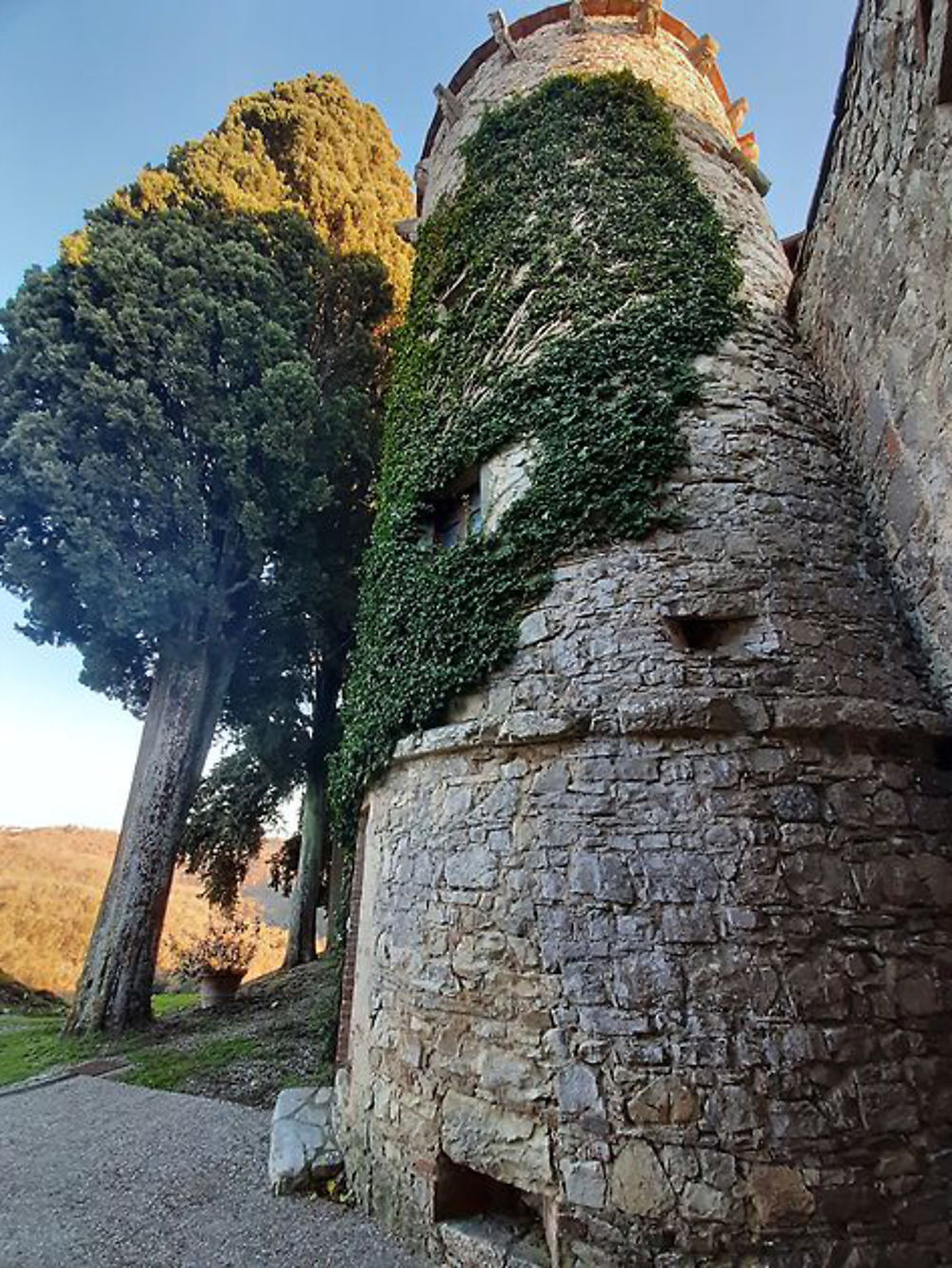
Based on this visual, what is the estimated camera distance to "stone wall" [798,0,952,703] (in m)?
3.35

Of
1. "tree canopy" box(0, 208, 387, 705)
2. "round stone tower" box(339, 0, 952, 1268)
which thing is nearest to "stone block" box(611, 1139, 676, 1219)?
"round stone tower" box(339, 0, 952, 1268)

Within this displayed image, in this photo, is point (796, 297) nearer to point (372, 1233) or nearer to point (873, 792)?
point (873, 792)

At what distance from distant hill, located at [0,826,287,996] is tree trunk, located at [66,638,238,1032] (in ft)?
17.9

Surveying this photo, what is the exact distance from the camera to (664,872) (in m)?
3.12

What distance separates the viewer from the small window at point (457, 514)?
17.2ft

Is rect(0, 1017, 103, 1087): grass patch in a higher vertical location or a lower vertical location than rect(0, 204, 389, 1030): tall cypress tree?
lower

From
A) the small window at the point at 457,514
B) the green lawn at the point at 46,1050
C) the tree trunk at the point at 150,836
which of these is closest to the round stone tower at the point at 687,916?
the small window at the point at 457,514

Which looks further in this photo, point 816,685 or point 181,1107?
point 181,1107

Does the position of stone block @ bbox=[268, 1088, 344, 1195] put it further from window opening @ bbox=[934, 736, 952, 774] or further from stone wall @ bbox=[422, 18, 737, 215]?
stone wall @ bbox=[422, 18, 737, 215]

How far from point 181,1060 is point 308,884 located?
4.82 metres

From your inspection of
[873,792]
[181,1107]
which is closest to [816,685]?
[873,792]

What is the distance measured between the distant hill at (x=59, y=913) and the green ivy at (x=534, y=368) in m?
10.7

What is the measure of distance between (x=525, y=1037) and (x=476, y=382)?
16.0 ft

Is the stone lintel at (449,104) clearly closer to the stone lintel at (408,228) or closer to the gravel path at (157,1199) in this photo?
the stone lintel at (408,228)
